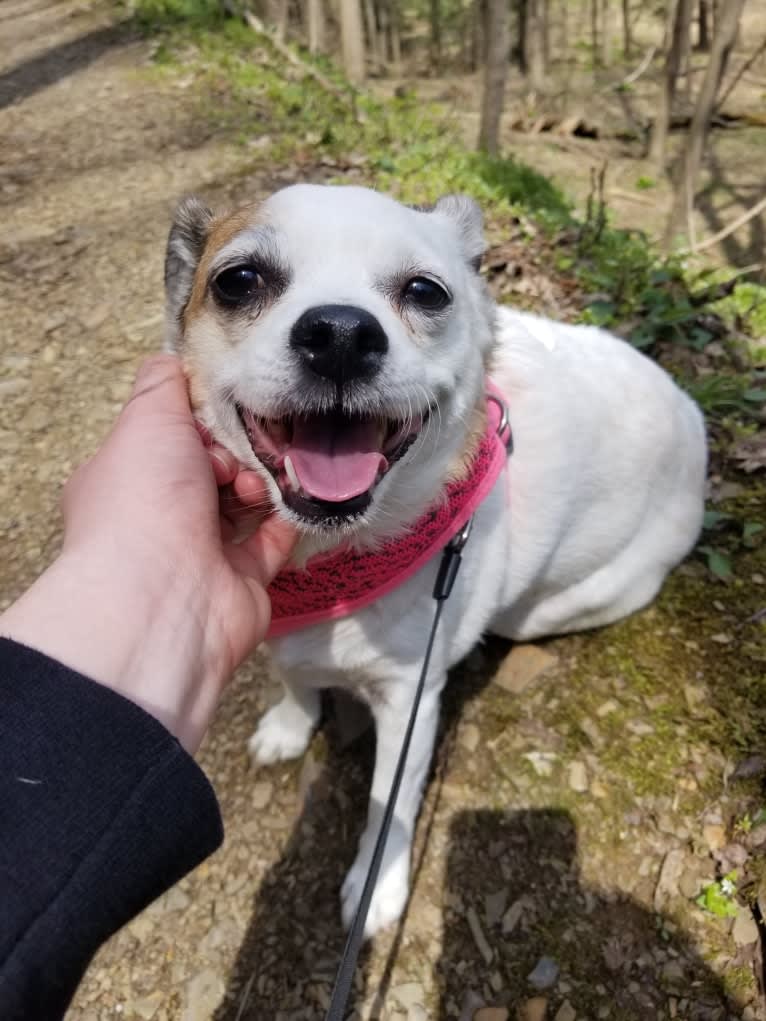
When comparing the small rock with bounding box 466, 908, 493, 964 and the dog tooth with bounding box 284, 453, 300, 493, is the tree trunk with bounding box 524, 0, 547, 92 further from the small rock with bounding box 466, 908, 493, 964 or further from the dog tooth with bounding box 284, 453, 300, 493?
the small rock with bounding box 466, 908, 493, 964

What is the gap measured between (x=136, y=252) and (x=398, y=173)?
8.12 ft

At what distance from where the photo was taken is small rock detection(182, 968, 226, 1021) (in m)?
2.16

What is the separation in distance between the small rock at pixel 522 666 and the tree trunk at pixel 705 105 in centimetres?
536

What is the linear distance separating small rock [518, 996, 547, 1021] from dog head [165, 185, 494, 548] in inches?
60.3

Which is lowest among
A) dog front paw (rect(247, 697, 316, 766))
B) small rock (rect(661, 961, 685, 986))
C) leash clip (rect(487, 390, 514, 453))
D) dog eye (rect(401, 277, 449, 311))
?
small rock (rect(661, 961, 685, 986))

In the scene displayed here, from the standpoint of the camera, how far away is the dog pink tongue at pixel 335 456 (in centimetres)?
165

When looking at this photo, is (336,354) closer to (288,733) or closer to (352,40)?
(288,733)

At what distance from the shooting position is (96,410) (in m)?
4.33

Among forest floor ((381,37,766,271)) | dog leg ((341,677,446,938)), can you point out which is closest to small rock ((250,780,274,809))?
dog leg ((341,677,446,938))

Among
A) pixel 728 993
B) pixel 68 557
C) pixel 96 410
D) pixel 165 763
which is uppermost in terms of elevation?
pixel 68 557

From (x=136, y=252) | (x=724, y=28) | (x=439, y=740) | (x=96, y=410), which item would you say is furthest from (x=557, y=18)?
(x=439, y=740)

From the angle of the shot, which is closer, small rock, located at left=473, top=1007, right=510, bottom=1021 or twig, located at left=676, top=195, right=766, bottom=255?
small rock, located at left=473, top=1007, right=510, bottom=1021

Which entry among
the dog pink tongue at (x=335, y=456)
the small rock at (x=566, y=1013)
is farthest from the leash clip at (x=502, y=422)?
the small rock at (x=566, y=1013)

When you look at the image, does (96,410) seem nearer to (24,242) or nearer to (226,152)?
(24,242)
